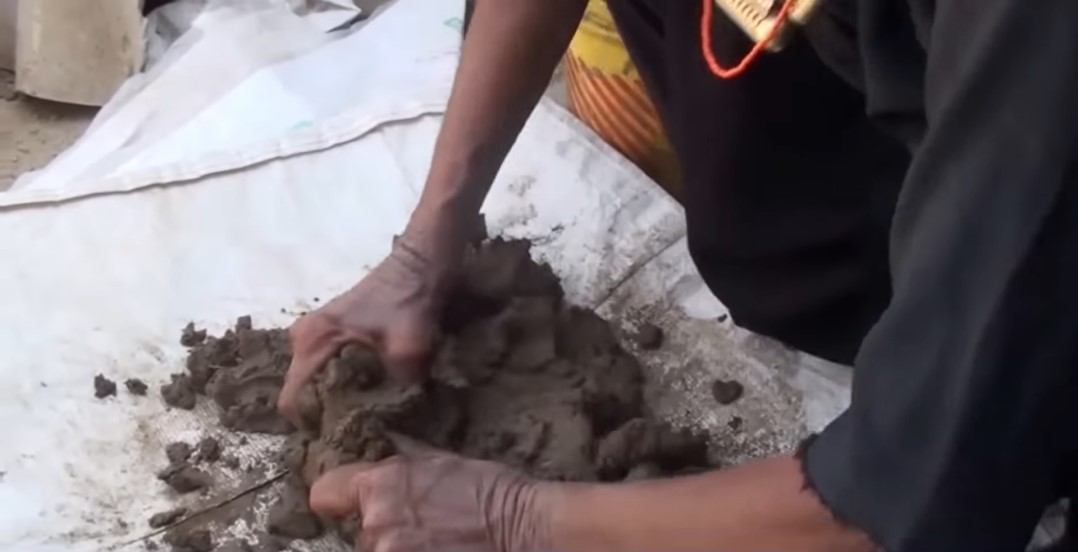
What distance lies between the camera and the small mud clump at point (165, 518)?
129 cm

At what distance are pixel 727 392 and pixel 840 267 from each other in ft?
0.66

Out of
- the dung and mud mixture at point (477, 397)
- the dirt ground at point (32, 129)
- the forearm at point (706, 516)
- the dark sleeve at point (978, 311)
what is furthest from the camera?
the dirt ground at point (32, 129)

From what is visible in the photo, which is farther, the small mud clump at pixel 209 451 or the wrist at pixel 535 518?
the small mud clump at pixel 209 451

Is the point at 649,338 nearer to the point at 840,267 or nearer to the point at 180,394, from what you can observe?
the point at 840,267

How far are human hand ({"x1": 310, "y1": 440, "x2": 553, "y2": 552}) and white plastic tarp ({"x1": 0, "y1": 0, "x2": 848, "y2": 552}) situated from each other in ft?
1.01

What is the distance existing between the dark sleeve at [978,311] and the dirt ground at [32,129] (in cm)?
200

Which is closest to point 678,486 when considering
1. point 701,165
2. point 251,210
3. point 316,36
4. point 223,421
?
point 701,165

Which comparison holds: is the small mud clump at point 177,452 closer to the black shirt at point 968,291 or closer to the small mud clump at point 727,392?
the small mud clump at point 727,392

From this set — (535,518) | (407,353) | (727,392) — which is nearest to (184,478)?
(407,353)

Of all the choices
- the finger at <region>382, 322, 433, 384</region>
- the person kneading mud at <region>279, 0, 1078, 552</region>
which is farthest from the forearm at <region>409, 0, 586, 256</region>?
the finger at <region>382, 322, 433, 384</region>

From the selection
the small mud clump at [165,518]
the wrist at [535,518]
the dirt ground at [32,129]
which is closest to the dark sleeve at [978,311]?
the wrist at [535,518]

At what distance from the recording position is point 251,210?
5.63ft

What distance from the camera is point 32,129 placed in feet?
8.23

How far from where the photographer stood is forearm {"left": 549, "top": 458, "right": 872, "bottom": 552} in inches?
32.3
